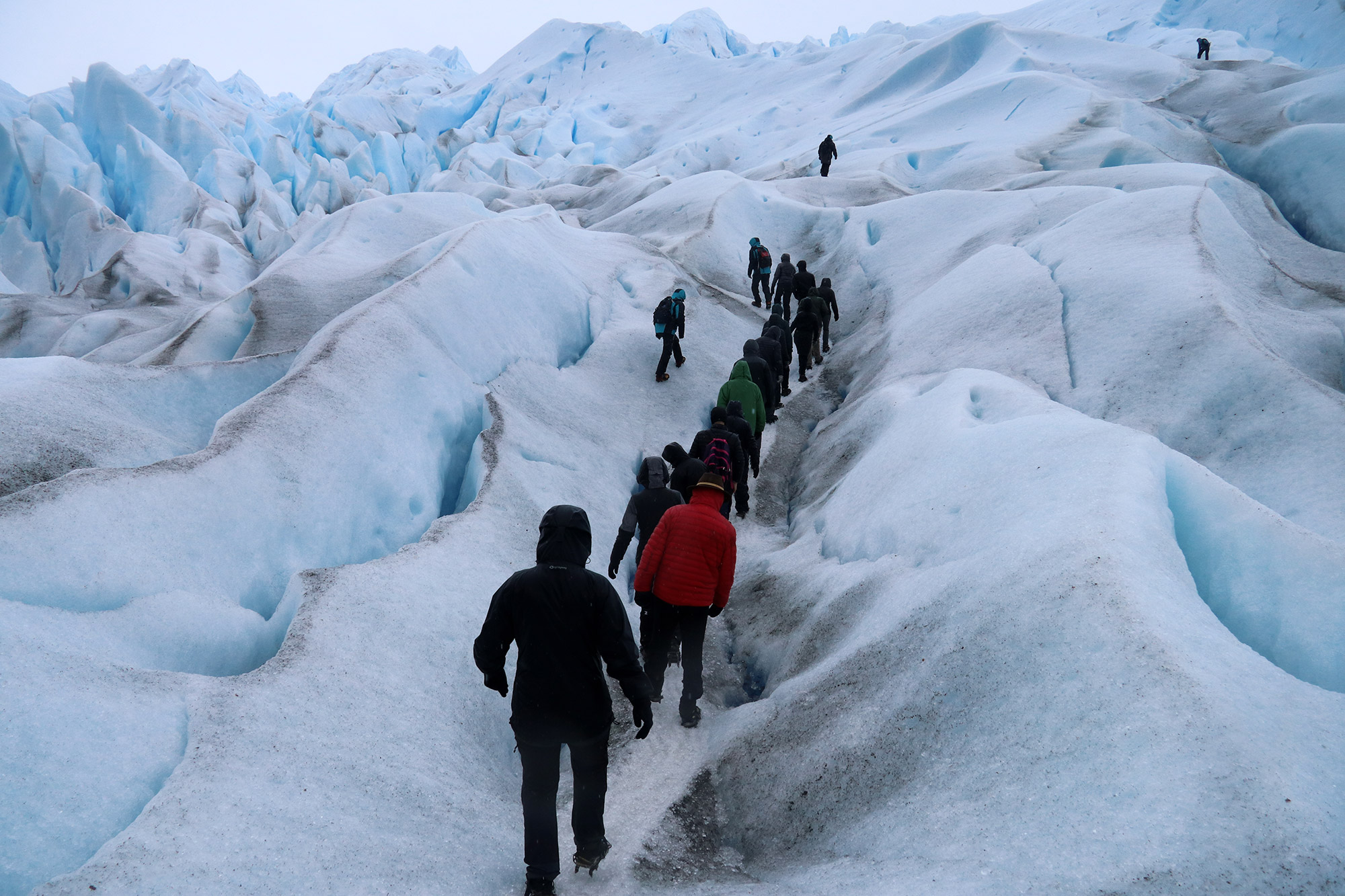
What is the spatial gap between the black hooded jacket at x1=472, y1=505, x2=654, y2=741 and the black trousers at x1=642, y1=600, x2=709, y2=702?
5.52 ft

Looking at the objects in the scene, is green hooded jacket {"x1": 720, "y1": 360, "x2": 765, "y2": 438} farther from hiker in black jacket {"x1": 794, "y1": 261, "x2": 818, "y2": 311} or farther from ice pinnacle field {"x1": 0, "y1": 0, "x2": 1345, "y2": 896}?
hiker in black jacket {"x1": 794, "y1": 261, "x2": 818, "y2": 311}

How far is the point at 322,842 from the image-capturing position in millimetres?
3391

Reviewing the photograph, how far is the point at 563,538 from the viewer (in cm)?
335

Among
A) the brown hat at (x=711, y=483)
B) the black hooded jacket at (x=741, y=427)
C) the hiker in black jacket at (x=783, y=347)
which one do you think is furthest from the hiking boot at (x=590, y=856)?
the hiker in black jacket at (x=783, y=347)

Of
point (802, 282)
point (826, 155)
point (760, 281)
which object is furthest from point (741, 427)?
point (826, 155)

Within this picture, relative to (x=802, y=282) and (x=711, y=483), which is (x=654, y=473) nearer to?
(x=711, y=483)

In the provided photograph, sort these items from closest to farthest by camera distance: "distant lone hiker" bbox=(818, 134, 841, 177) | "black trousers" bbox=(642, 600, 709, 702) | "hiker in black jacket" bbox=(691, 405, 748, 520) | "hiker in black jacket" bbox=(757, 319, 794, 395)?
"black trousers" bbox=(642, 600, 709, 702), "hiker in black jacket" bbox=(691, 405, 748, 520), "hiker in black jacket" bbox=(757, 319, 794, 395), "distant lone hiker" bbox=(818, 134, 841, 177)

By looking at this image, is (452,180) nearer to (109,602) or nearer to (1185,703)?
(109,602)

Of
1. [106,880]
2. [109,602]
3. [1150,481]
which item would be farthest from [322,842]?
[1150,481]

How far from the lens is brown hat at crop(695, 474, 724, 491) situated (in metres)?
4.99

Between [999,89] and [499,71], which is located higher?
[499,71]

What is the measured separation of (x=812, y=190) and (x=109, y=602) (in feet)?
68.0

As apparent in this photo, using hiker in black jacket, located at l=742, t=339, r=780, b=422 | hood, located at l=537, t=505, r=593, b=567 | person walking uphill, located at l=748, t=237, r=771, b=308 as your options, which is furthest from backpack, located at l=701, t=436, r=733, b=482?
person walking uphill, located at l=748, t=237, r=771, b=308

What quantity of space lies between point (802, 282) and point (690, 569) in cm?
986
